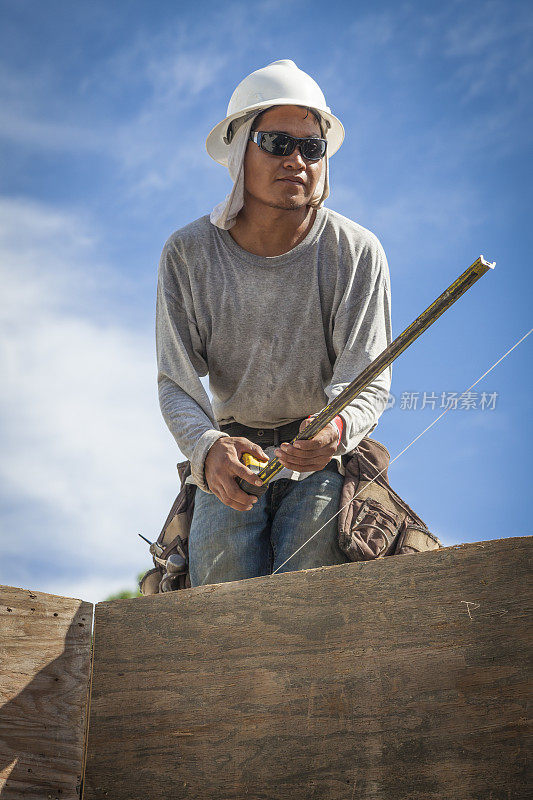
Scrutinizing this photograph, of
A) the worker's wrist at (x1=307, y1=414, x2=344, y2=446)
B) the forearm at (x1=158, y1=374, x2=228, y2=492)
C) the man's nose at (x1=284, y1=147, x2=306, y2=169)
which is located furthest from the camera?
the man's nose at (x1=284, y1=147, x2=306, y2=169)

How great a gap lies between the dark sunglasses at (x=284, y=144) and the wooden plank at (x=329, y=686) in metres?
2.00

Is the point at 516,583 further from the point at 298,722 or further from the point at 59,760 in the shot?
the point at 59,760

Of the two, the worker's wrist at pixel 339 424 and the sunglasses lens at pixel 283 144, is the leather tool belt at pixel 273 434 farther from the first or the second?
the sunglasses lens at pixel 283 144

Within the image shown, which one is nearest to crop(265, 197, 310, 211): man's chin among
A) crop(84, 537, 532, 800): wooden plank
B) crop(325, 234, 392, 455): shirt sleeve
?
crop(325, 234, 392, 455): shirt sleeve

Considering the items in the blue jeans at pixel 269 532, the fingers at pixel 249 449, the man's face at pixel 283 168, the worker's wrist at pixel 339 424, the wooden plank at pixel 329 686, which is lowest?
the wooden plank at pixel 329 686

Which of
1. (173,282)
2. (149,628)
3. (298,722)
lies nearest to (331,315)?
(173,282)

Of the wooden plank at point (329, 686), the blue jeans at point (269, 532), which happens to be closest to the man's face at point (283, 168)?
the blue jeans at point (269, 532)

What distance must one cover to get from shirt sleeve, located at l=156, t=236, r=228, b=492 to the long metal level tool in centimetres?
45

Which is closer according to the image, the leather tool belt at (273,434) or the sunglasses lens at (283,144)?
the sunglasses lens at (283,144)

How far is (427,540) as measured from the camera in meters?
3.37

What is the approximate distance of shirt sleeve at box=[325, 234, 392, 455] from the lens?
131 inches

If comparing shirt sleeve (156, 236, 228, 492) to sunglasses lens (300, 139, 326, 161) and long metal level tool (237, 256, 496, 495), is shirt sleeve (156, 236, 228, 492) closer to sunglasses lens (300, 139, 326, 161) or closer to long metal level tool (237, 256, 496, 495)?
long metal level tool (237, 256, 496, 495)

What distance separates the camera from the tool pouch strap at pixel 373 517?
326 cm

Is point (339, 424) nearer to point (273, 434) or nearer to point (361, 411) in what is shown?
point (361, 411)
